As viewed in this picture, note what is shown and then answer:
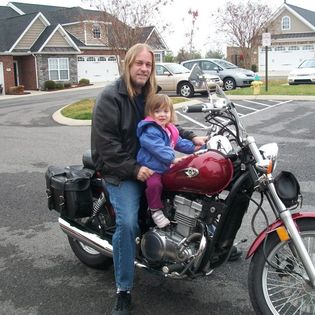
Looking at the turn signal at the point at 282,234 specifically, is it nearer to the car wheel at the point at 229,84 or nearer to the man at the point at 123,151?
the man at the point at 123,151

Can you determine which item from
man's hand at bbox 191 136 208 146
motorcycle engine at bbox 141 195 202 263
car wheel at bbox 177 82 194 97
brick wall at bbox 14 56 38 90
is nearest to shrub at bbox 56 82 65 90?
brick wall at bbox 14 56 38 90

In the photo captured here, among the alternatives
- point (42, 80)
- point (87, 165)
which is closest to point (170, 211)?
point (87, 165)

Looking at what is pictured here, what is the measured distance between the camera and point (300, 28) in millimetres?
52188

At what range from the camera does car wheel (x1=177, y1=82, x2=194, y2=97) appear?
21.1m

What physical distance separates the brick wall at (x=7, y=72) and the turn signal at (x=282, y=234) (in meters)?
34.9

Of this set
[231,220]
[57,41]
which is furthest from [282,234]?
[57,41]

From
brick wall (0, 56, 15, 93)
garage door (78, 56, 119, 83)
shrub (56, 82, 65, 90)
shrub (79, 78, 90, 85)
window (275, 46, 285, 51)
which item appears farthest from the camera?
window (275, 46, 285, 51)

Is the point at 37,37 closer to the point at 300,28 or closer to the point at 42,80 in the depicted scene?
the point at 42,80

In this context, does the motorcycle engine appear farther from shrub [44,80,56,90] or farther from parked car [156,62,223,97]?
shrub [44,80,56,90]

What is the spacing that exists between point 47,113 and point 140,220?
51.1 ft

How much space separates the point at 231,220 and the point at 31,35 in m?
37.9

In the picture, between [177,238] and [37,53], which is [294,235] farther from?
[37,53]

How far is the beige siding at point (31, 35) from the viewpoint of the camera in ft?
122

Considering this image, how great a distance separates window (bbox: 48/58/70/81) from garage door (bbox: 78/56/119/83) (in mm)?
3135
